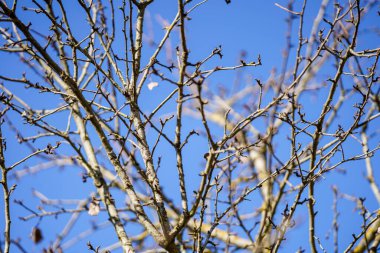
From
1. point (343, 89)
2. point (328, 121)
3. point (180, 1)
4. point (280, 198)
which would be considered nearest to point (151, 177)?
point (180, 1)

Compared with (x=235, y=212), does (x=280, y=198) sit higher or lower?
higher

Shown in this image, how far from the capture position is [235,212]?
10.4ft

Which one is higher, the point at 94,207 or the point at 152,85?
the point at 152,85

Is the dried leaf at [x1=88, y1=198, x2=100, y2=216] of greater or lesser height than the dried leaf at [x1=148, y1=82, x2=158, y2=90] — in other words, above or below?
below

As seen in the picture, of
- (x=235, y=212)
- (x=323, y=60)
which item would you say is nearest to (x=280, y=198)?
(x=235, y=212)

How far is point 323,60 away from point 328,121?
2.80 meters

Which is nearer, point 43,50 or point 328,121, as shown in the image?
point 43,50

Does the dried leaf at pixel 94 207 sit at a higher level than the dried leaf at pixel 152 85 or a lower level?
lower

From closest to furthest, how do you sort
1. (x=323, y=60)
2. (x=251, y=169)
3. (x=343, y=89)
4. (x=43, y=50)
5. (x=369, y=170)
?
(x=43, y=50) < (x=369, y=170) < (x=343, y=89) < (x=251, y=169) < (x=323, y=60)

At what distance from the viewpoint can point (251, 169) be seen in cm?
646

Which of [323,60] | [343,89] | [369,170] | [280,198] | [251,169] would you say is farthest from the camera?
[323,60]

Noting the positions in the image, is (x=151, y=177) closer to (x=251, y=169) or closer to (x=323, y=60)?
(x=251, y=169)

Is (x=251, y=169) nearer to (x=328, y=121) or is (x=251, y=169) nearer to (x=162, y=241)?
(x=328, y=121)

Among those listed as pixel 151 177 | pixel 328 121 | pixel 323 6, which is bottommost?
pixel 151 177
